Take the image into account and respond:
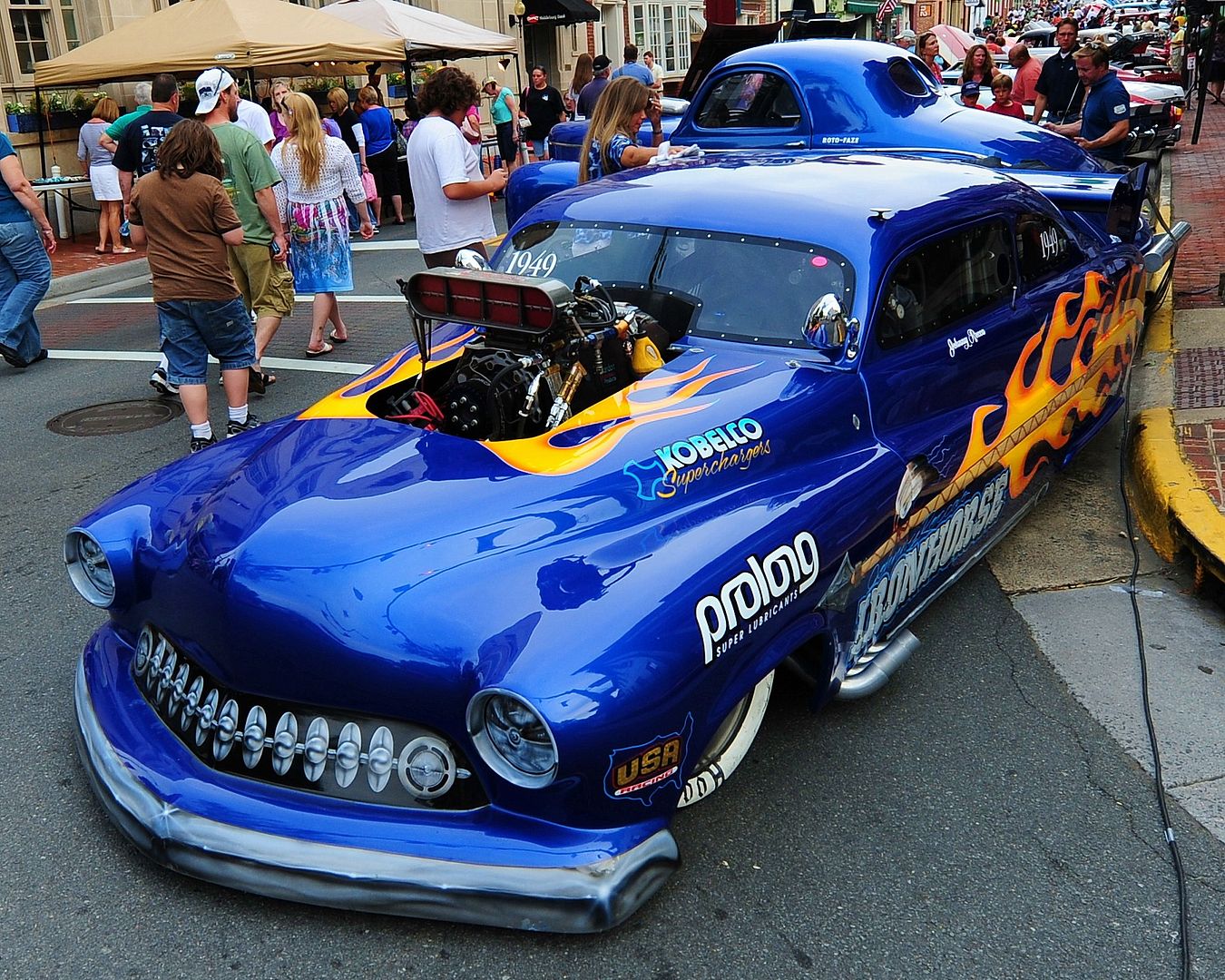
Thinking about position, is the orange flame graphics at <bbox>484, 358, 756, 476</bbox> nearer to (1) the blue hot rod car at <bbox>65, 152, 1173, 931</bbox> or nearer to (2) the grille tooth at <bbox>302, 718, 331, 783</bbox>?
(1) the blue hot rod car at <bbox>65, 152, 1173, 931</bbox>

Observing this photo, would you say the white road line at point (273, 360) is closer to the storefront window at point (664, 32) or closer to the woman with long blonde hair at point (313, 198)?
the woman with long blonde hair at point (313, 198)

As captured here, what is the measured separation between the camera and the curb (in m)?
11.5

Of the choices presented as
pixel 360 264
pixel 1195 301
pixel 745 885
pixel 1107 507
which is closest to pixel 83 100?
pixel 360 264

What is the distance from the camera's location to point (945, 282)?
4277mm

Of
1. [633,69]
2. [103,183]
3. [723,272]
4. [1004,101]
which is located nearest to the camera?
[723,272]

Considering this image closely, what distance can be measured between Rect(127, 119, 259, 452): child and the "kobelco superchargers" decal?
12.1ft

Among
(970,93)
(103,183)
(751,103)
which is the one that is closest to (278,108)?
(103,183)

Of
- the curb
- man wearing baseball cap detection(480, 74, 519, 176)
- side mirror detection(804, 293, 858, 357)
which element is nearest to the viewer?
side mirror detection(804, 293, 858, 357)

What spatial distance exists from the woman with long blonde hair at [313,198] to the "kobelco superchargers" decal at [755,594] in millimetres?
5350

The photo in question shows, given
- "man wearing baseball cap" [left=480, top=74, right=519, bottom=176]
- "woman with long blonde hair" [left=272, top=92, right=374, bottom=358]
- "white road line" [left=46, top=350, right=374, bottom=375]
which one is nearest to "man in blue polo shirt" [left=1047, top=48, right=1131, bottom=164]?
"woman with long blonde hair" [left=272, top=92, right=374, bottom=358]

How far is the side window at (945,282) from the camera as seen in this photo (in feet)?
13.1

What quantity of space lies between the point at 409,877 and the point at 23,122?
52.3ft

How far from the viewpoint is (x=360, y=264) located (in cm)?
1205

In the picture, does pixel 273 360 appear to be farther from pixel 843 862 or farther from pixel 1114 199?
pixel 843 862
